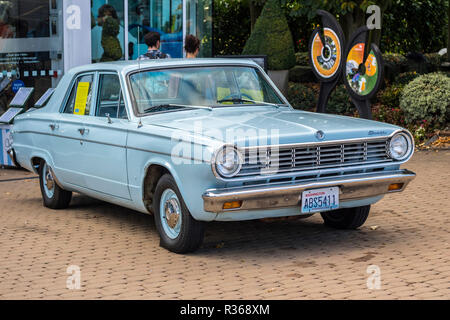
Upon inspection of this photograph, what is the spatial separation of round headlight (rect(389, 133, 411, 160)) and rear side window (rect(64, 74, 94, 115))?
318cm

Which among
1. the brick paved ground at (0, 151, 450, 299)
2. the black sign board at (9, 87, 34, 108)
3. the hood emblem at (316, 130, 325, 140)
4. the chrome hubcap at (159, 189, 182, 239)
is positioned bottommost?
the brick paved ground at (0, 151, 450, 299)

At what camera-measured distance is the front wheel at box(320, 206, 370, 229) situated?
726 centimetres

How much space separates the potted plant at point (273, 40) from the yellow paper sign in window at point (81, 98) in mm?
10153

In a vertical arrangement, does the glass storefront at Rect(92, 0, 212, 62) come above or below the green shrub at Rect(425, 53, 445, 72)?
above

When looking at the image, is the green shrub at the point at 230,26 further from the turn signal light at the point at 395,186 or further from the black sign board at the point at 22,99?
the turn signal light at the point at 395,186

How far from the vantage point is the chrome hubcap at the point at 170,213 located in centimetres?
647

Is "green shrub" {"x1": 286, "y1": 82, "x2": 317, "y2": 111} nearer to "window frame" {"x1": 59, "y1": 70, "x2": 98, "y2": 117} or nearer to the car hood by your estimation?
"window frame" {"x1": 59, "y1": 70, "x2": 98, "y2": 117}

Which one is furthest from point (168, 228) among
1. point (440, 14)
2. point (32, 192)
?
point (440, 14)

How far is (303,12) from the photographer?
709 inches

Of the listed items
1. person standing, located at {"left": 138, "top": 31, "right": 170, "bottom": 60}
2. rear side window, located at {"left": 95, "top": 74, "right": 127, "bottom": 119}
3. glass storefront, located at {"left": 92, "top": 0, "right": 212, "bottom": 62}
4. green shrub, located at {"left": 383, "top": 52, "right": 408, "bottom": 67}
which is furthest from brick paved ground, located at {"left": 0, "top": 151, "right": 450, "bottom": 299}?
green shrub, located at {"left": 383, "top": 52, "right": 408, "bottom": 67}

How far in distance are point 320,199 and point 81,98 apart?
125 inches

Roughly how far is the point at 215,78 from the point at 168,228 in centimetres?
168

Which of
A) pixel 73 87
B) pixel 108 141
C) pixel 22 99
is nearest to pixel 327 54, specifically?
pixel 73 87

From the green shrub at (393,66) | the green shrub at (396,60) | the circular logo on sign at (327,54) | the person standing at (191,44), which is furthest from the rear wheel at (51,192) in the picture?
the green shrub at (396,60)
